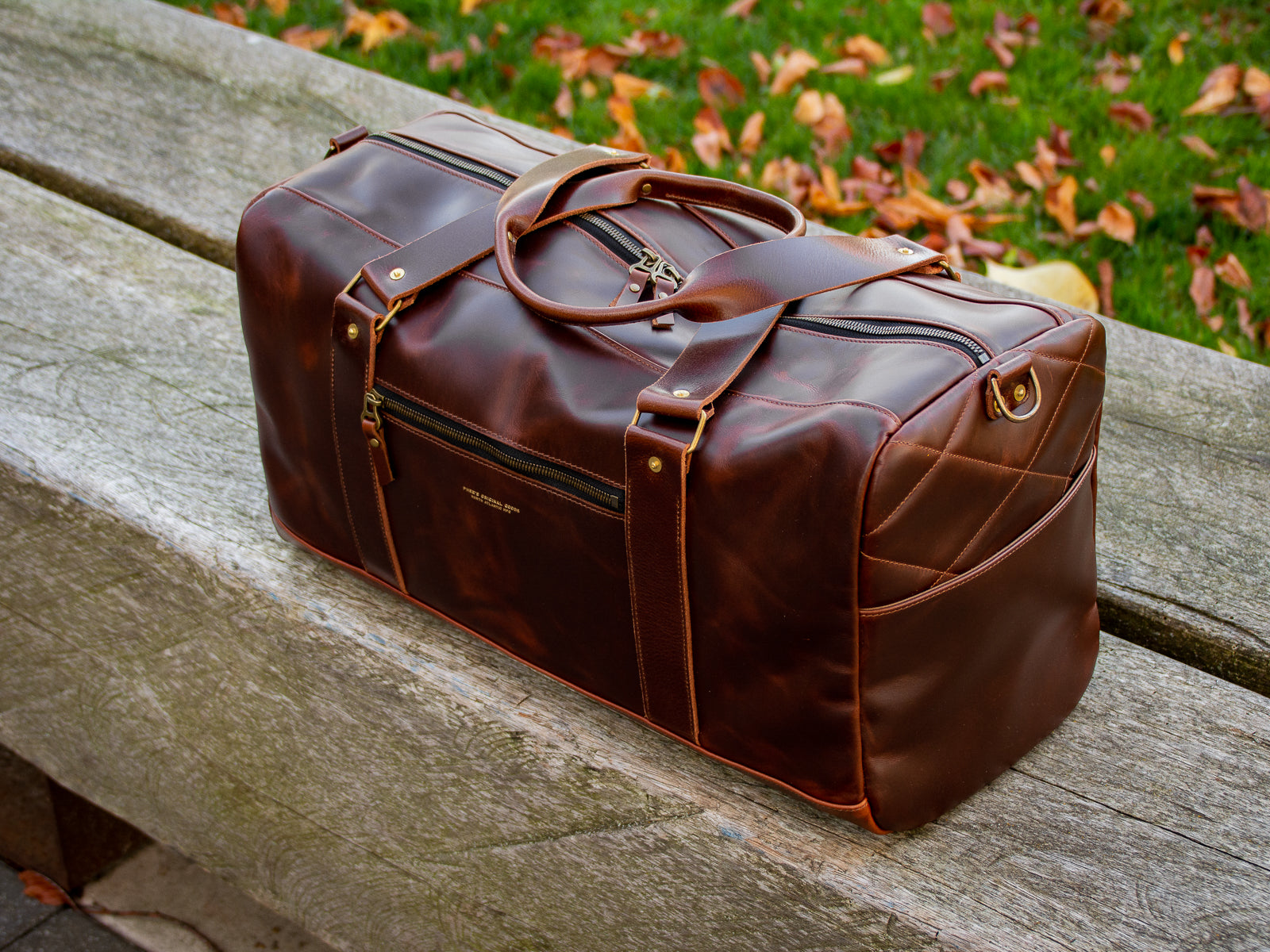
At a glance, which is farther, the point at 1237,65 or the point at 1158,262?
the point at 1237,65

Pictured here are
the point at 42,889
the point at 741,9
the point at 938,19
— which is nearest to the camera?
the point at 42,889

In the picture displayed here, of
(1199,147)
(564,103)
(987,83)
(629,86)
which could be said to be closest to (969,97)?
(987,83)

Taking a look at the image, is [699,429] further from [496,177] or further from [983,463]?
[496,177]

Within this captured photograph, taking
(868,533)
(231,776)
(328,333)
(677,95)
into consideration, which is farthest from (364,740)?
(677,95)

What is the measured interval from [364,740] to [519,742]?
0.26m

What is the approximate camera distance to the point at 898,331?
1.05m

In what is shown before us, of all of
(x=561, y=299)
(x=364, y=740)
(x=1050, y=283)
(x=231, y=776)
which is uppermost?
(x=561, y=299)

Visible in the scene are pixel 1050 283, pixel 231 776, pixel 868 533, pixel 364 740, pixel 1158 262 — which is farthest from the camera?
pixel 1158 262

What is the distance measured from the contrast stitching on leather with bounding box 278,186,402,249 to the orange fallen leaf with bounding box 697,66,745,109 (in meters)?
1.78

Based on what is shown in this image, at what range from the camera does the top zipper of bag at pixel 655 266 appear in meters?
1.02

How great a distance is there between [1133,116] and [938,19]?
→ 2.23ft

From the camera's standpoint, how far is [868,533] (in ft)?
3.08

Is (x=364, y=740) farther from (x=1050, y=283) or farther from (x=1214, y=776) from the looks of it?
(x=1050, y=283)

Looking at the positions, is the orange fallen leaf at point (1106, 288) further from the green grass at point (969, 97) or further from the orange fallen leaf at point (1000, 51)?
the orange fallen leaf at point (1000, 51)
